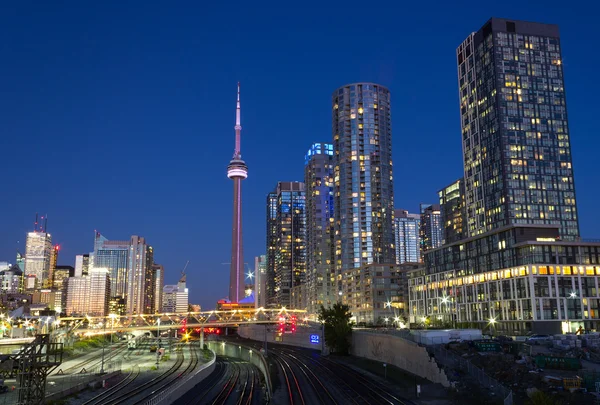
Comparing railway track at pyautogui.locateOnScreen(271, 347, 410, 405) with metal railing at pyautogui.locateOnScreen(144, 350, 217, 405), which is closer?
metal railing at pyautogui.locateOnScreen(144, 350, 217, 405)

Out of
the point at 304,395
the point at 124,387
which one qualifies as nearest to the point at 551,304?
the point at 304,395

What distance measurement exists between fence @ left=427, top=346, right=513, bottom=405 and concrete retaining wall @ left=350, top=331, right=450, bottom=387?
1565mm

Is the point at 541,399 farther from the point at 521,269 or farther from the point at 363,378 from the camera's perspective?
the point at 521,269

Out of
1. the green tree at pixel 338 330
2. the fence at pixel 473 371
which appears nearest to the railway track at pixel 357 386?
the fence at pixel 473 371

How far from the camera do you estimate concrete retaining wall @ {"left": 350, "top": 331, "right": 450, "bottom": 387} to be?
81.6 metres

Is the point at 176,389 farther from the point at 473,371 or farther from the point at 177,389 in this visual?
the point at 473,371

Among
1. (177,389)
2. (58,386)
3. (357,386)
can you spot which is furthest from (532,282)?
(58,386)

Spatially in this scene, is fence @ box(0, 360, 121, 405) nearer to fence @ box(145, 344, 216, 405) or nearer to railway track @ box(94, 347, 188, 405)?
railway track @ box(94, 347, 188, 405)

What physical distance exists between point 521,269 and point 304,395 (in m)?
88.1

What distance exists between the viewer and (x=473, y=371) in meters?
73.2

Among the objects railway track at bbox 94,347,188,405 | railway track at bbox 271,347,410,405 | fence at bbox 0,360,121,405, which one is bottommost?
railway track at bbox 94,347,188,405

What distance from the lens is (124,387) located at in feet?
305

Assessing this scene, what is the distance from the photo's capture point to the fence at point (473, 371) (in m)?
60.9

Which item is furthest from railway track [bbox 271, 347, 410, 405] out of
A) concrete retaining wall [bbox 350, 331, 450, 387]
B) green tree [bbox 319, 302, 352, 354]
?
green tree [bbox 319, 302, 352, 354]
